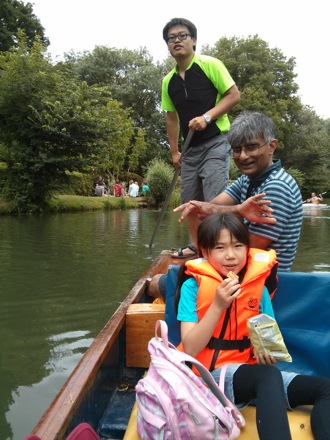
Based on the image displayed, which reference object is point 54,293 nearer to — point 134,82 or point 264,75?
point 134,82

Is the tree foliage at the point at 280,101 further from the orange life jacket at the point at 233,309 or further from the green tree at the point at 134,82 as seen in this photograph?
the orange life jacket at the point at 233,309

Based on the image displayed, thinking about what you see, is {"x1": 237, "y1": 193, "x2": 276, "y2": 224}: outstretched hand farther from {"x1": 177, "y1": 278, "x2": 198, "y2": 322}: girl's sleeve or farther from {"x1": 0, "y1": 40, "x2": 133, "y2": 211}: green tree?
{"x1": 0, "y1": 40, "x2": 133, "y2": 211}: green tree

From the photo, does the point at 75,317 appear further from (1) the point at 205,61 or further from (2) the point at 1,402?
(1) the point at 205,61

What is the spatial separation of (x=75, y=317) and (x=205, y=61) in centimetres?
218

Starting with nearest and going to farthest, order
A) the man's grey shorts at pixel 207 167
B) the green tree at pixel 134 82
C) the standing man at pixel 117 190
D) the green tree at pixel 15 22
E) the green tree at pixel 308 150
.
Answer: the man's grey shorts at pixel 207 167 < the standing man at pixel 117 190 < the green tree at pixel 15 22 < the green tree at pixel 134 82 < the green tree at pixel 308 150

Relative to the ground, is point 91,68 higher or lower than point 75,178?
higher

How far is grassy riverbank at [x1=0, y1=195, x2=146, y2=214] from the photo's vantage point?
13773 mm

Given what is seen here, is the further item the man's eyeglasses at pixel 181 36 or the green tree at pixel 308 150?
the green tree at pixel 308 150

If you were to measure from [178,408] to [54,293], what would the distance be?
11.2ft

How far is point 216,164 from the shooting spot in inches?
Answer: 125

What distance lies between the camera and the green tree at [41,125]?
12.5m

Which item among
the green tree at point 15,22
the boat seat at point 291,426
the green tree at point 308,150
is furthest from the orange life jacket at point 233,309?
the green tree at point 308,150

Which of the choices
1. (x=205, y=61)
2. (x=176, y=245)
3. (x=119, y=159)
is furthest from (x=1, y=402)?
(x=119, y=159)

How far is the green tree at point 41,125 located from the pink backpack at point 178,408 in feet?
38.8
